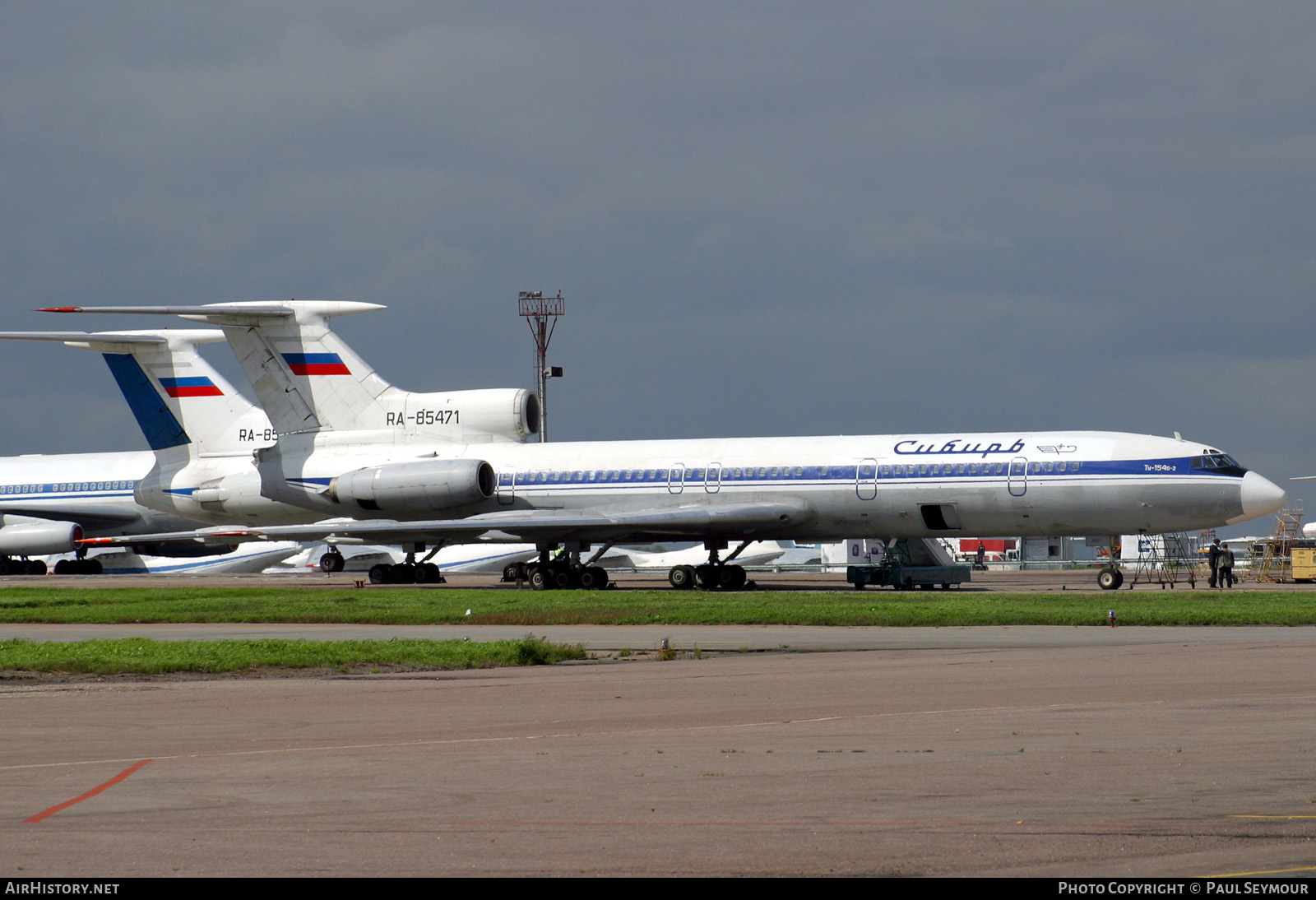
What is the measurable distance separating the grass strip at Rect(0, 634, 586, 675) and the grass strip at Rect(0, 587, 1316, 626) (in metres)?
6.71

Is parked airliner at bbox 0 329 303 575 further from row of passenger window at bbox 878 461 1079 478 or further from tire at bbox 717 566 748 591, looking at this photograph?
row of passenger window at bbox 878 461 1079 478

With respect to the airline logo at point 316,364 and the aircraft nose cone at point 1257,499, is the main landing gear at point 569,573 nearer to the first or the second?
the airline logo at point 316,364

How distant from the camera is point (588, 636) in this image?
2238 centimetres

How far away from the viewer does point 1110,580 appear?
3725cm

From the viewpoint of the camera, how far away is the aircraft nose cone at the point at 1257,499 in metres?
36.4

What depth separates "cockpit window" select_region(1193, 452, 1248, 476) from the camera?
36.6 metres

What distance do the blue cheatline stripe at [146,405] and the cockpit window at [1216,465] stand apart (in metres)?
31.1

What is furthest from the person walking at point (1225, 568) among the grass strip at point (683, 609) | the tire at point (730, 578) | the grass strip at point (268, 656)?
the grass strip at point (268, 656)

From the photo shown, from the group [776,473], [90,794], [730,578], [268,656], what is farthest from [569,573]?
[90,794]

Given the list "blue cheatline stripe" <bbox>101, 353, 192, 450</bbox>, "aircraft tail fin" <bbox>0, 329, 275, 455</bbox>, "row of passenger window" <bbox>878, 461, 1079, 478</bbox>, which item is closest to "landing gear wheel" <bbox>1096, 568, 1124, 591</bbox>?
"row of passenger window" <bbox>878, 461, 1079, 478</bbox>

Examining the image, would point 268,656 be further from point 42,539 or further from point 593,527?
point 42,539

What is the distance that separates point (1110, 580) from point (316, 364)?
24073mm

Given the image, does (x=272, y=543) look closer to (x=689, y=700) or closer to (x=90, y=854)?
(x=689, y=700)

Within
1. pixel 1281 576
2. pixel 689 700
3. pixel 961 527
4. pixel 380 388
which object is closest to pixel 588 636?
pixel 689 700
